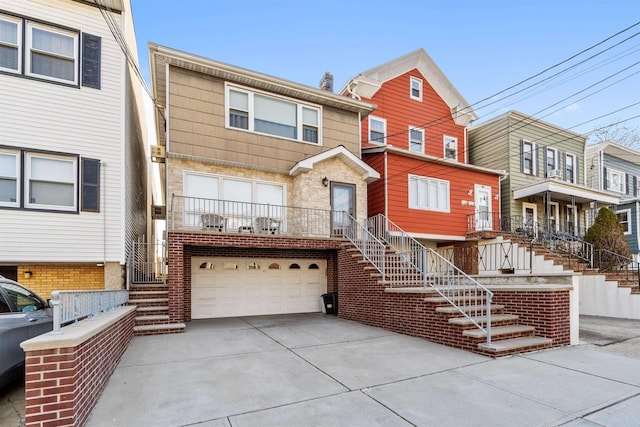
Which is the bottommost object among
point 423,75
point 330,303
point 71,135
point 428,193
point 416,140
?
point 330,303

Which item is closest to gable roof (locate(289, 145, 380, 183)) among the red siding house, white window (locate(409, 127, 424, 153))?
the red siding house

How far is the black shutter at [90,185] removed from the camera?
787cm

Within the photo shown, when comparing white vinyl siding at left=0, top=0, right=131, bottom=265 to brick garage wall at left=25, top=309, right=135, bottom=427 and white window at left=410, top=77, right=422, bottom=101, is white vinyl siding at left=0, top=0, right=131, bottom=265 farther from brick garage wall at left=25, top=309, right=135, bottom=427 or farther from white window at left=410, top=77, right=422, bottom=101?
white window at left=410, top=77, right=422, bottom=101

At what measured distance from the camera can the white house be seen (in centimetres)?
736

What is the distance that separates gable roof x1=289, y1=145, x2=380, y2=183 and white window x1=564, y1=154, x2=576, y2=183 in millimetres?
13379

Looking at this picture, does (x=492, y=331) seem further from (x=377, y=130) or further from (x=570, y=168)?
(x=570, y=168)

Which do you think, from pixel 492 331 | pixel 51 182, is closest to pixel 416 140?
pixel 492 331

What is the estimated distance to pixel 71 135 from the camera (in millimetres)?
7906

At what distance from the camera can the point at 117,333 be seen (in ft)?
17.7

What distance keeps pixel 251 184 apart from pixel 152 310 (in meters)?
4.46

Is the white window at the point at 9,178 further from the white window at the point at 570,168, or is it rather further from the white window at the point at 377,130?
the white window at the point at 570,168

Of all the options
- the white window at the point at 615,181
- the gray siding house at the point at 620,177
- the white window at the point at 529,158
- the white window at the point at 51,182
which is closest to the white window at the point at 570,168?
the gray siding house at the point at 620,177

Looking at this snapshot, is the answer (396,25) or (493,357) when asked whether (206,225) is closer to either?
(493,357)

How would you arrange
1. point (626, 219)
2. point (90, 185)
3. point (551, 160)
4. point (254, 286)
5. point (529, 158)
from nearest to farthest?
point (90, 185) < point (254, 286) < point (529, 158) < point (551, 160) < point (626, 219)
